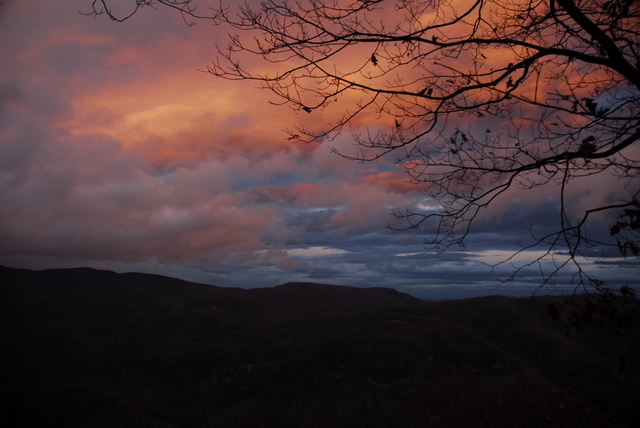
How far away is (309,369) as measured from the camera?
102ft

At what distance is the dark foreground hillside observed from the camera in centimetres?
2216

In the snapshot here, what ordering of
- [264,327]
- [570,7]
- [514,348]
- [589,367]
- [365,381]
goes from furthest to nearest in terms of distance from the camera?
1. [264,327]
2. [514,348]
3. [589,367]
4. [365,381]
5. [570,7]

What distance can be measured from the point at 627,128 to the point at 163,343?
46094 mm

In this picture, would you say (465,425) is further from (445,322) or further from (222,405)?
(445,322)

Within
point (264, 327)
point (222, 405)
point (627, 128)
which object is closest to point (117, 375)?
point (222, 405)

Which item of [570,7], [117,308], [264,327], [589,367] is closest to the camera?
[570,7]

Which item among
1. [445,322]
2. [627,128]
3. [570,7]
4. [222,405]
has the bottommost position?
[222,405]

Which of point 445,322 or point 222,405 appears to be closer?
point 222,405

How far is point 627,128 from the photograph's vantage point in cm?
386

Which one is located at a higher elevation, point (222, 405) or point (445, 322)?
point (445, 322)

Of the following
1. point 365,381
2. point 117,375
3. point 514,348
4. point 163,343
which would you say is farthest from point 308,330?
point 514,348

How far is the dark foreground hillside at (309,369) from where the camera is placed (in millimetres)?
22156

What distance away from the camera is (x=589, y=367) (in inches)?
1240

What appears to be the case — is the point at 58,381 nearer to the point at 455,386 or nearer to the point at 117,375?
the point at 117,375
